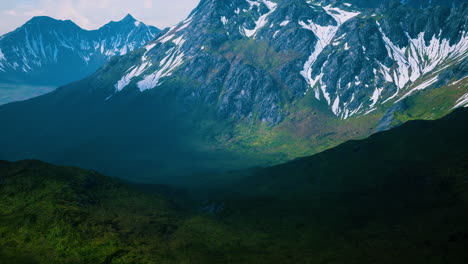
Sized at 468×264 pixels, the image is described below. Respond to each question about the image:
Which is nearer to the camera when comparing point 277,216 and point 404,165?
point 277,216

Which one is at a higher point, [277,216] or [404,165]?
[404,165]

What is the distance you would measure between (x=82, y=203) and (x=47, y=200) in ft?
49.9

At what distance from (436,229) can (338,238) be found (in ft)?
110

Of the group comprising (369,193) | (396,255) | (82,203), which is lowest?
(396,255)

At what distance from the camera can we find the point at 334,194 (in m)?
169

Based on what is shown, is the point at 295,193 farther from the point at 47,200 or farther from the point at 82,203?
the point at 47,200

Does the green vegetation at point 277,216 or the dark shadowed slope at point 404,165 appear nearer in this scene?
the green vegetation at point 277,216

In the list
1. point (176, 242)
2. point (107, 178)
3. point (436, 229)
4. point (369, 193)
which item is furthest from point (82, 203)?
point (436, 229)

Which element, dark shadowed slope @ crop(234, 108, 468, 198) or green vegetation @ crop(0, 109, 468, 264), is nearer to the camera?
green vegetation @ crop(0, 109, 468, 264)

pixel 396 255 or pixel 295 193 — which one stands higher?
pixel 295 193

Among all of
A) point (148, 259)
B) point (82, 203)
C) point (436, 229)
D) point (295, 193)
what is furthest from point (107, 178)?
point (436, 229)

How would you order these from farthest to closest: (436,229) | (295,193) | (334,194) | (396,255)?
(295,193) → (334,194) → (436,229) → (396,255)

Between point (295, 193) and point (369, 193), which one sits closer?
point (369, 193)

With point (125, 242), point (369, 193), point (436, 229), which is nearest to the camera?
point (436, 229)
